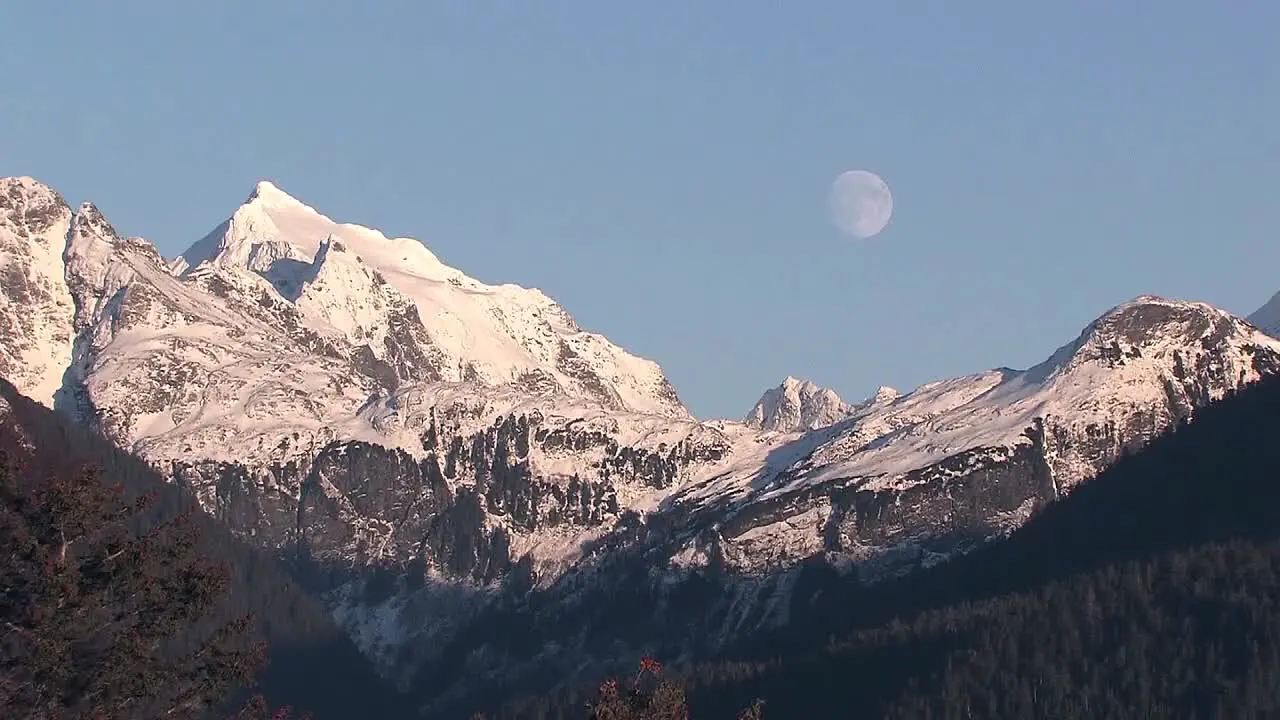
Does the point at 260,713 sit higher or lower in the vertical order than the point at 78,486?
lower

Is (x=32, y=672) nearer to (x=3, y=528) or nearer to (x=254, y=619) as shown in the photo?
(x=3, y=528)

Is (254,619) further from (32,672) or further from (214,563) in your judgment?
(32,672)

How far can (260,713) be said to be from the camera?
70438 millimetres

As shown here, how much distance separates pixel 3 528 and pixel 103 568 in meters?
3.11

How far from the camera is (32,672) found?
6531 cm

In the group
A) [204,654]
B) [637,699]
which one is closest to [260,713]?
[204,654]

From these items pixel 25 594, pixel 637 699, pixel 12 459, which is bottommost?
pixel 637 699

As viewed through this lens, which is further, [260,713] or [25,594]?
[260,713]

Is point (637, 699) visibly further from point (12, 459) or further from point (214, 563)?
point (12, 459)

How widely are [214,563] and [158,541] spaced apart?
269cm

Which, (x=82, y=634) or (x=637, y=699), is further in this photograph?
(x=637, y=699)

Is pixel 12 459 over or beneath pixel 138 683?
over

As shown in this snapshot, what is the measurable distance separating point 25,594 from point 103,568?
2.32m

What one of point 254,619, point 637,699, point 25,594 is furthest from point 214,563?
point 637,699
